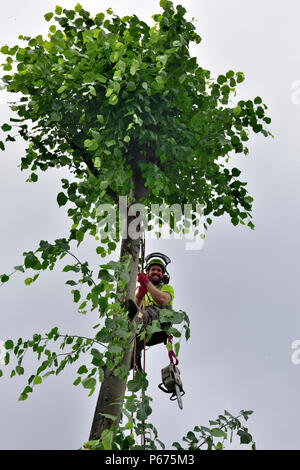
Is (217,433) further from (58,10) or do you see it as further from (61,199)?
(58,10)

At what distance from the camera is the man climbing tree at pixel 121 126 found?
382 centimetres

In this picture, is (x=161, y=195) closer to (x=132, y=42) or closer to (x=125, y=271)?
(x=132, y=42)

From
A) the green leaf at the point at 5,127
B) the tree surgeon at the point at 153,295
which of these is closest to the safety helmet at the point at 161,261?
the tree surgeon at the point at 153,295

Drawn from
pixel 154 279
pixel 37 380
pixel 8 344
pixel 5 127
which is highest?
pixel 5 127

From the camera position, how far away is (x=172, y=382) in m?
4.38

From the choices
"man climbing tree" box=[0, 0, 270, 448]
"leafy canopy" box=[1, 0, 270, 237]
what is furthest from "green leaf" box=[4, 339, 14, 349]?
"leafy canopy" box=[1, 0, 270, 237]

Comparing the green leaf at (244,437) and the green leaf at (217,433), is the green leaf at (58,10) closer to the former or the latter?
the green leaf at (217,433)

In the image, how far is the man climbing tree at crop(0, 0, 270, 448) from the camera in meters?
3.82

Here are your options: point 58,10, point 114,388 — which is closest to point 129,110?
point 58,10

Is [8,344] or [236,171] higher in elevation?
[236,171]

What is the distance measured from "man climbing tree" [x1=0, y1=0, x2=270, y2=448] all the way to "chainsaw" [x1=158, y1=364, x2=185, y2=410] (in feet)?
2.19

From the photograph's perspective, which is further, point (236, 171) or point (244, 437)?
point (236, 171)

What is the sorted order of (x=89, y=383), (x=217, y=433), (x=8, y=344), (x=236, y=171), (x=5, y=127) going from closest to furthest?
1. (x=89, y=383)
2. (x=217, y=433)
3. (x=8, y=344)
4. (x=5, y=127)
5. (x=236, y=171)

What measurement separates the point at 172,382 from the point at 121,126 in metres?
2.43
